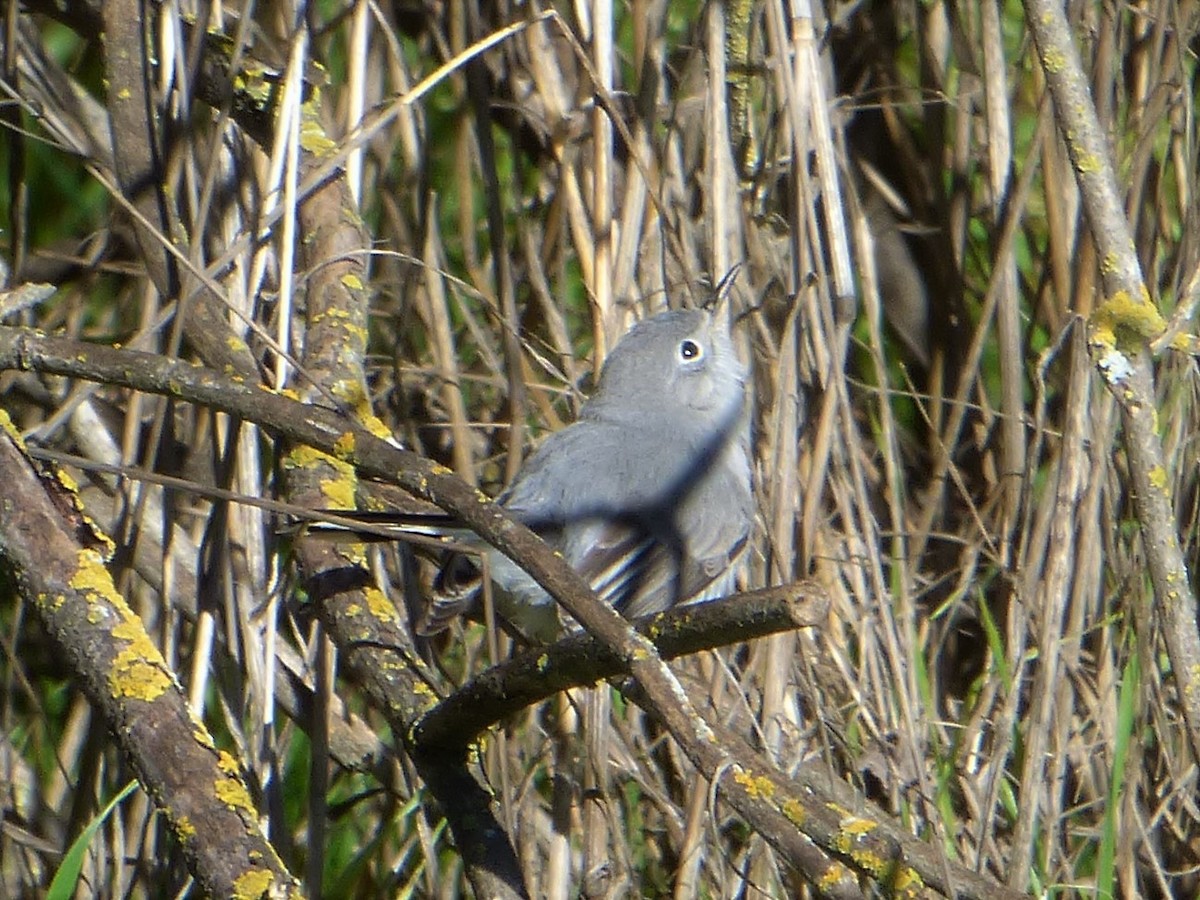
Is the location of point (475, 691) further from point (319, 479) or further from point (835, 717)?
point (835, 717)

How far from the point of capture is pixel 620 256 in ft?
8.91

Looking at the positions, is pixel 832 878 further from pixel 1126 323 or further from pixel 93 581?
pixel 93 581

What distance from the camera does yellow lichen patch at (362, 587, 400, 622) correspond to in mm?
2221

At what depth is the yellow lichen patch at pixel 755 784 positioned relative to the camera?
4.80 ft

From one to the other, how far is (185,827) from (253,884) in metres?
0.12

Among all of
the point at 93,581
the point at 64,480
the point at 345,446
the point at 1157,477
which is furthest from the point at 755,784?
the point at 64,480

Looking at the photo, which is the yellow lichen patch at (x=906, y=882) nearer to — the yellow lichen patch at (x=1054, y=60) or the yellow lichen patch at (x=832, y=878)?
the yellow lichen patch at (x=832, y=878)

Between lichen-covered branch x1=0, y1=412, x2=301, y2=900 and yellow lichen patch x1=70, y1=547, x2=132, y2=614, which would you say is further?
yellow lichen patch x1=70, y1=547, x2=132, y2=614

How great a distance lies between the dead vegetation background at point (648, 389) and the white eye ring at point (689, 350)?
95 millimetres

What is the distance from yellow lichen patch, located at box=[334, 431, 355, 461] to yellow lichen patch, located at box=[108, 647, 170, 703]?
45cm

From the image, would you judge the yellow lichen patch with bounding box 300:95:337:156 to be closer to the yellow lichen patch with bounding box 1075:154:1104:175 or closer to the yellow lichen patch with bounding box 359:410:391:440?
the yellow lichen patch with bounding box 359:410:391:440

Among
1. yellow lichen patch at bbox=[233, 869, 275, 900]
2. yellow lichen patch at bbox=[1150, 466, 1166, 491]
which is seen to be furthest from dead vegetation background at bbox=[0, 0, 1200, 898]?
yellow lichen patch at bbox=[233, 869, 275, 900]

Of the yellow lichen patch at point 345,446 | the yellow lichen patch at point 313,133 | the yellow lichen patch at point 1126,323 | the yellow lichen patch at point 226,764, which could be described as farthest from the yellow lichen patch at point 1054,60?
the yellow lichen patch at point 226,764

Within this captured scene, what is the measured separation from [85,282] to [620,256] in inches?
55.5
